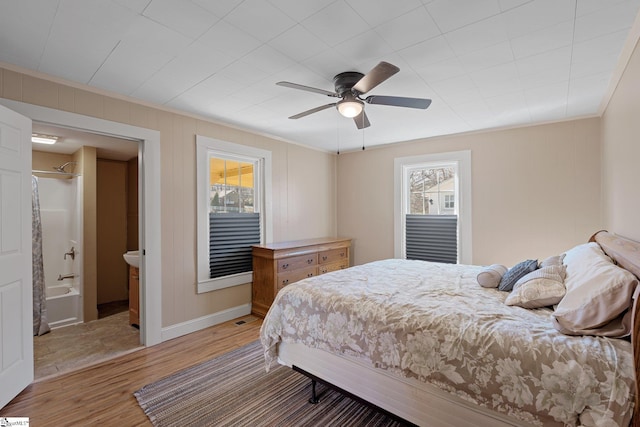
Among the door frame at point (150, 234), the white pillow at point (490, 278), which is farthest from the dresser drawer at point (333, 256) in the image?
the white pillow at point (490, 278)

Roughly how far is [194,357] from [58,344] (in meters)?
1.65

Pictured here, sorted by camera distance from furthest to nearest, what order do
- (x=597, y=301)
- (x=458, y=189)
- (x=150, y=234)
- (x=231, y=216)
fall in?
(x=458, y=189), (x=231, y=216), (x=150, y=234), (x=597, y=301)

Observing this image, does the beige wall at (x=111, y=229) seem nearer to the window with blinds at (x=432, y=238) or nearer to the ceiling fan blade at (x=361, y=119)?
the ceiling fan blade at (x=361, y=119)

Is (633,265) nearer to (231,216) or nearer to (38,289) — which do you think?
(231,216)

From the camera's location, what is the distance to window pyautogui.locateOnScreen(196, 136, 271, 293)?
142 inches

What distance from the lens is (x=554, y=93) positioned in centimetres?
278

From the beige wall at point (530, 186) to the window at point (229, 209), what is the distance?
8.04ft

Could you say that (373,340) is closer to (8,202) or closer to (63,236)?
(8,202)

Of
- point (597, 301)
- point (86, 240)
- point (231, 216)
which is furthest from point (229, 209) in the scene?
point (597, 301)

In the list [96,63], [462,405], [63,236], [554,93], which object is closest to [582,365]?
[462,405]

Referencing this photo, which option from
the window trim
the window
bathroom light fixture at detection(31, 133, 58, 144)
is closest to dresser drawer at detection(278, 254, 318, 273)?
the window

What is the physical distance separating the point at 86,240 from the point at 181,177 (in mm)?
1872

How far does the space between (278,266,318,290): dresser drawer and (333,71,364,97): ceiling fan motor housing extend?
2422 mm

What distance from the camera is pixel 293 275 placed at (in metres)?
3.99
